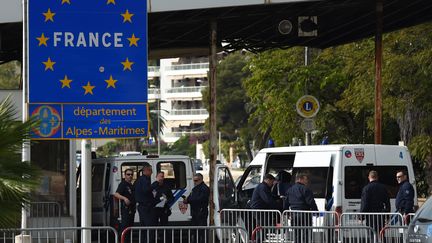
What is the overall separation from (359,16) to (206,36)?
3674mm

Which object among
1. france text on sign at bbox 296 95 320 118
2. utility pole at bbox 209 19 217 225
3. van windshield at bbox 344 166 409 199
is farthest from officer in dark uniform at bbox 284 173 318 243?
france text on sign at bbox 296 95 320 118

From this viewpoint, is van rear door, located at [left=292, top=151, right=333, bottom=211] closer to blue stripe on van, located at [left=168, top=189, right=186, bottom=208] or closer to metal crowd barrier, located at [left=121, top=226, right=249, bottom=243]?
metal crowd barrier, located at [left=121, top=226, right=249, bottom=243]

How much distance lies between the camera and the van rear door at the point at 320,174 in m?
18.1

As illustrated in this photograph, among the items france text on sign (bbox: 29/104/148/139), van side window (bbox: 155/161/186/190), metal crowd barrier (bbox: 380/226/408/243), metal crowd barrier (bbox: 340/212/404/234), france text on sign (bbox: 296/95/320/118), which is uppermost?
france text on sign (bbox: 296/95/320/118)

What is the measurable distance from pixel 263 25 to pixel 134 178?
4278mm

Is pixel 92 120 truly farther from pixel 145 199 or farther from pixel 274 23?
pixel 274 23

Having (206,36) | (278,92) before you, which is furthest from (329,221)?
(278,92)

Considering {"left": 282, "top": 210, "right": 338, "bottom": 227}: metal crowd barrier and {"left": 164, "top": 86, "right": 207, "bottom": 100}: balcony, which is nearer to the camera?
{"left": 282, "top": 210, "right": 338, "bottom": 227}: metal crowd barrier

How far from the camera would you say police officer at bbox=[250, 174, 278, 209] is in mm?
18719

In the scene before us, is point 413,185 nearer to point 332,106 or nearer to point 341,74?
point 341,74

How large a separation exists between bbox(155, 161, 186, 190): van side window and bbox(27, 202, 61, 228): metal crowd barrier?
9.67ft

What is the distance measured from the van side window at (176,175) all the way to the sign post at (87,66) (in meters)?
10.1

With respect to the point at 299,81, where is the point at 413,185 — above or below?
below

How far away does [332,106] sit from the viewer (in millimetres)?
39344
